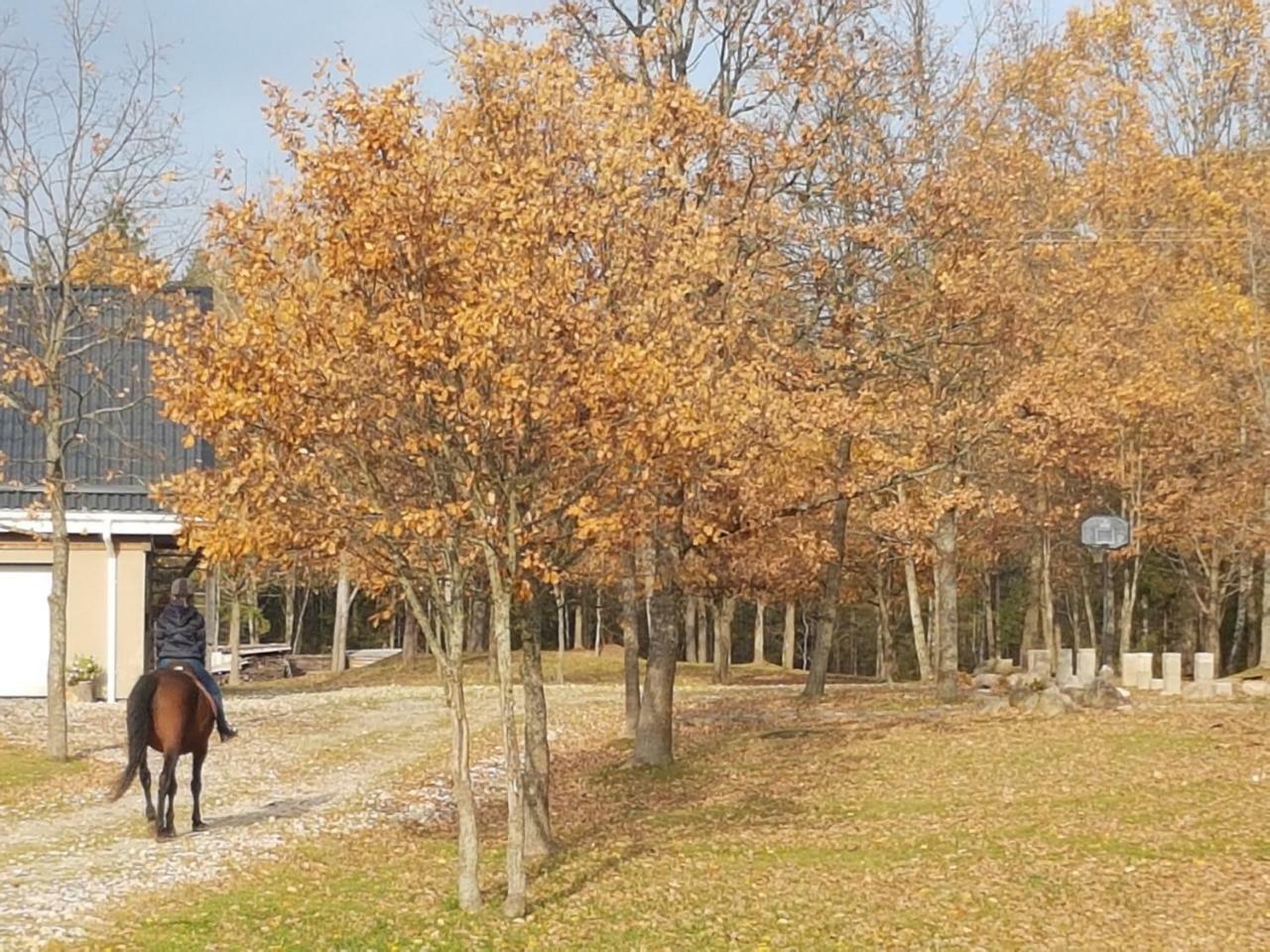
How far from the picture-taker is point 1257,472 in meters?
28.2

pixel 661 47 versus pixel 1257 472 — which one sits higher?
pixel 661 47

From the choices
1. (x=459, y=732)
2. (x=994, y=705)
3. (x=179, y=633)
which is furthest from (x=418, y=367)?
(x=994, y=705)

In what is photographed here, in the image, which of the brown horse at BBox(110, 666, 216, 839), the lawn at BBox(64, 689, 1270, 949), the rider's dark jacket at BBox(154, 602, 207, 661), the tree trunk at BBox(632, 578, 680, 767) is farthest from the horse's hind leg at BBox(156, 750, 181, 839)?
the tree trunk at BBox(632, 578, 680, 767)

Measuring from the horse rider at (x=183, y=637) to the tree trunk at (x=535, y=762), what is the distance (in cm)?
295

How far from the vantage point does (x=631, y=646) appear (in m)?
20.9

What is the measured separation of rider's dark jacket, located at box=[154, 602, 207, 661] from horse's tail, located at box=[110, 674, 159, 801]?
492 mm

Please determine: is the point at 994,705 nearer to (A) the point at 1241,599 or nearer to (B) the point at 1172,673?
(B) the point at 1172,673

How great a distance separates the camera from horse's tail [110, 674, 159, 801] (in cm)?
1387

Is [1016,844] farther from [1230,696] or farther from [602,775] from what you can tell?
[1230,696]

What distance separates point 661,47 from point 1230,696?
1499 cm

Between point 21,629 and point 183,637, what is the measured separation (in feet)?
48.9

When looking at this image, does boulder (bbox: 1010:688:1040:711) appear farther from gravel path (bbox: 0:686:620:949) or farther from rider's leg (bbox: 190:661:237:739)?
rider's leg (bbox: 190:661:237:739)

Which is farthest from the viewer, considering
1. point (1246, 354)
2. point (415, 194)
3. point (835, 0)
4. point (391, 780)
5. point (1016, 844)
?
point (1246, 354)

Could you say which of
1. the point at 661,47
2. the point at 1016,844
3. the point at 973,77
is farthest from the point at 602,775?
the point at 973,77
